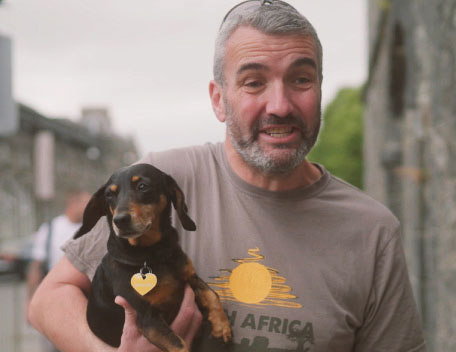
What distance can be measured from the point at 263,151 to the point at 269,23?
379 millimetres

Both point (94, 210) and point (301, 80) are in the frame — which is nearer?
point (94, 210)

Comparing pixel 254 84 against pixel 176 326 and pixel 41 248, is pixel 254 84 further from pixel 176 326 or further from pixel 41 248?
pixel 41 248

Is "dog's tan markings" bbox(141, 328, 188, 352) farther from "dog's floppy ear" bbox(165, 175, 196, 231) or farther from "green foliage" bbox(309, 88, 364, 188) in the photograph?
"green foliage" bbox(309, 88, 364, 188)

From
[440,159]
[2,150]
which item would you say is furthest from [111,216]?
[2,150]

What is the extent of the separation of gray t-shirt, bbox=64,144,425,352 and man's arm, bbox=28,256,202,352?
0.23 feet

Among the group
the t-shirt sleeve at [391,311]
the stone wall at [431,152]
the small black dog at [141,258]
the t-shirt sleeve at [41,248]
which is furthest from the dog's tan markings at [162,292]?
the t-shirt sleeve at [41,248]

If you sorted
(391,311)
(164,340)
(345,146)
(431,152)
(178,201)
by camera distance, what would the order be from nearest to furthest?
(164,340) → (178,201) → (391,311) → (431,152) → (345,146)

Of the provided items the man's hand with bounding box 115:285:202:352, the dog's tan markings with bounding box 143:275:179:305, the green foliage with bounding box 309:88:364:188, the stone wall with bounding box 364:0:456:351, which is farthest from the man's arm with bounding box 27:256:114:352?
the green foliage with bounding box 309:88:364:188

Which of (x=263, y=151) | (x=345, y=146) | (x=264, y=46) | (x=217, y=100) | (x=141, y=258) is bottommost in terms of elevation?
(x=345, y=146)

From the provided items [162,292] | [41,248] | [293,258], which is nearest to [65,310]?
[162,292]

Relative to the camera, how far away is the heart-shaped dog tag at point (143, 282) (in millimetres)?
1479

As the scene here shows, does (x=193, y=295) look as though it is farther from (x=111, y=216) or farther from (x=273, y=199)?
(x=273, y=199)

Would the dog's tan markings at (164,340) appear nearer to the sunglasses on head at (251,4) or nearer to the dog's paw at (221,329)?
the dog's paw at (221,329)

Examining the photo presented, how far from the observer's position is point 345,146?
46.2m
